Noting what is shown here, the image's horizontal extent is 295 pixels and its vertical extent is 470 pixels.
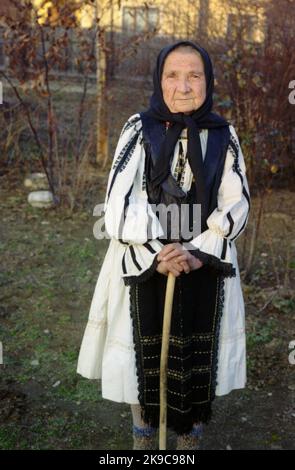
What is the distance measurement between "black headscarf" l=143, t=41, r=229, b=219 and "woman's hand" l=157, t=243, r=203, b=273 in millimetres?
209

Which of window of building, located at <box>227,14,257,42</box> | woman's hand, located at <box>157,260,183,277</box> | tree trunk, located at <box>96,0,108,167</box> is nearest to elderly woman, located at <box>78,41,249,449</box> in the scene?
woman's hand, located at <box>157,260,183,277</box>

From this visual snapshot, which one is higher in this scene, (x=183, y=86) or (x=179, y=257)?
(x=183, y=86)

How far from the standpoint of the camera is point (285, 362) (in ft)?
12.4

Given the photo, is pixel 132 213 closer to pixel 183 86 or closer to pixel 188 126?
pixel 188 126

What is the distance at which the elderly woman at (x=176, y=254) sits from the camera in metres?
2.28

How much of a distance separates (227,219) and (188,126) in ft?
1.30

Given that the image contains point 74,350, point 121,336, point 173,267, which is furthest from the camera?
point 74,350

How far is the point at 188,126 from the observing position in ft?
7.49

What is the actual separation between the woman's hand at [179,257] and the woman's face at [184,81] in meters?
0.55

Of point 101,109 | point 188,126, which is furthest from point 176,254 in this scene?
point 101,109

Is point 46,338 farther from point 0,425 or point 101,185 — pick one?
point 101,185

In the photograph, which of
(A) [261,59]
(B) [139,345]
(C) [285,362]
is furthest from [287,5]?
(B) [139,345]

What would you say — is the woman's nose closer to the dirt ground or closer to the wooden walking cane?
the wooden walking cane
